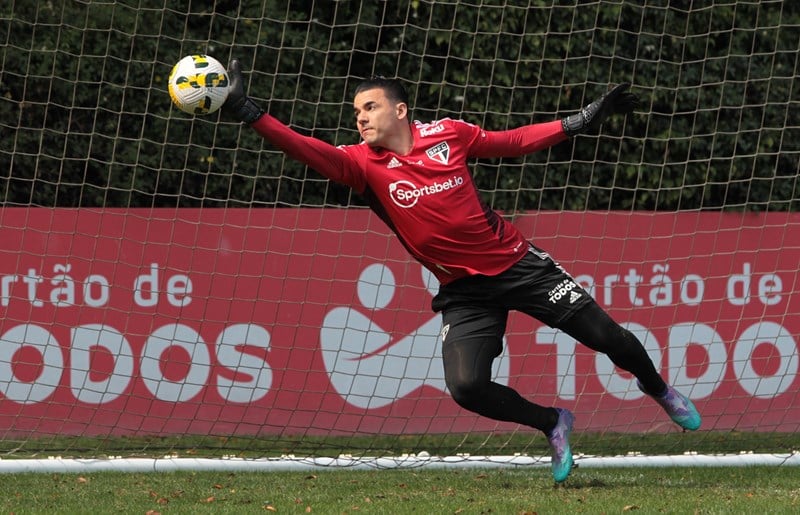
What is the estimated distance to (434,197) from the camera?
20.2 feet

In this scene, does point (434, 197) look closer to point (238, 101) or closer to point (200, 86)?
point (238, 101)

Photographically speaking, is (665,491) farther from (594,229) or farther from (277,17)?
(277,17)

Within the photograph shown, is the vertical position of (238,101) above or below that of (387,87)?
below

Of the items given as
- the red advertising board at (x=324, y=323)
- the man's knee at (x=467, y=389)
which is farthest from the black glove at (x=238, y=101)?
the red advertising board at (x=324, y=323)

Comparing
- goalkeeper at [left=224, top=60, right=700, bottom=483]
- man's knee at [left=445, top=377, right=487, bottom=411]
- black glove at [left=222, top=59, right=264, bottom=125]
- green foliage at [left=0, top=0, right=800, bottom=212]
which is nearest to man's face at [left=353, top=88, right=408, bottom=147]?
goalkeeper at [left=224, top=60, right=700, bottom=483]

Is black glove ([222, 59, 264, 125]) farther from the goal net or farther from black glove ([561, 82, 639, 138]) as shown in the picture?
the goal net

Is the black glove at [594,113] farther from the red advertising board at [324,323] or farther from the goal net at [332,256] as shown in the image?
the red advertising board at [324,323]

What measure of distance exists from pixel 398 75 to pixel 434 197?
14.2 ft

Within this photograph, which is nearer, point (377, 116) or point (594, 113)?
point (377, 116)

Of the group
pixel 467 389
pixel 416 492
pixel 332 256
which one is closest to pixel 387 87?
pixel 467 389

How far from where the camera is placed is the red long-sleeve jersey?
616 centimetres

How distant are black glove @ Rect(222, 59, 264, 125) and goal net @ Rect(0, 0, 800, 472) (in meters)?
3.22

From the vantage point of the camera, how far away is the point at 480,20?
32.7 feet

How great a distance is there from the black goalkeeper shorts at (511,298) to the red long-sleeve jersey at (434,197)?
0.06 metres
